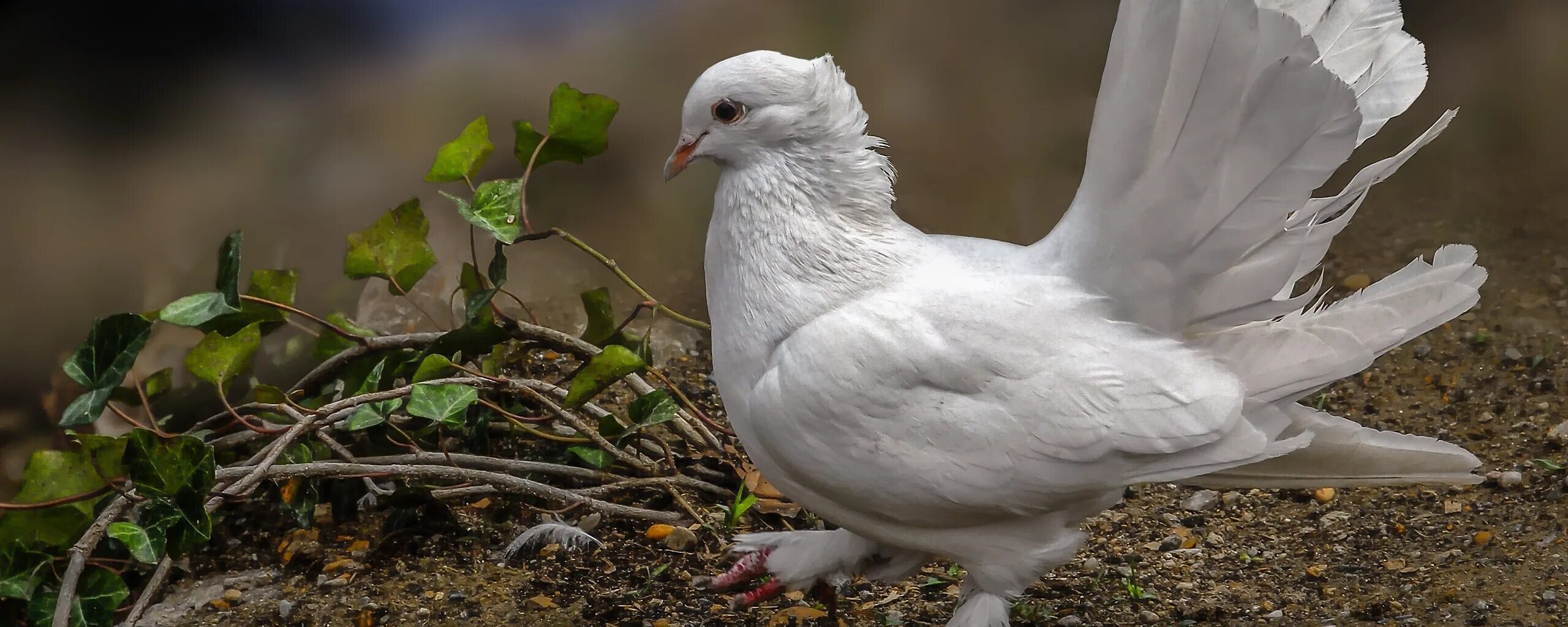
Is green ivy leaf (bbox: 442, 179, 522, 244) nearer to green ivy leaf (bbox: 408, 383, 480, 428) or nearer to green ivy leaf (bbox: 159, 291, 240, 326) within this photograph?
green ivy leaf (bbox: 408, 383, 480, 428)

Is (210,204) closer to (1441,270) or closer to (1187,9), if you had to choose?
(1187,9)

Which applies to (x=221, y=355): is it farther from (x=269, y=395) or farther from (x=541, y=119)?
(x=541, y=119)

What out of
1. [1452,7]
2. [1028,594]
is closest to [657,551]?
[1028,594]

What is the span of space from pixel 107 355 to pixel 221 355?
0.24 meters

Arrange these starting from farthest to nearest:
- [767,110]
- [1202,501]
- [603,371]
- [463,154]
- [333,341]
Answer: [333,341]
[1202,501]
[463,154]
[603,371]
[767,110]

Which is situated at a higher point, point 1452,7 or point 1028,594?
point 1452,7

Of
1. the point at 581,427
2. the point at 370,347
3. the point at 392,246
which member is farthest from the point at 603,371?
the point at 370,347

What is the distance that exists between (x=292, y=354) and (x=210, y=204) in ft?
1.66

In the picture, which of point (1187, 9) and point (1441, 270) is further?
point (1441, 270)

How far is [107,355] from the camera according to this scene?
2.60 meters

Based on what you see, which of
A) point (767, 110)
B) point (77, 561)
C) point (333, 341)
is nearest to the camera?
point (767, 110)

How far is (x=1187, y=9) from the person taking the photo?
171 centimetres

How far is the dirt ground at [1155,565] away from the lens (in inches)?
94.3

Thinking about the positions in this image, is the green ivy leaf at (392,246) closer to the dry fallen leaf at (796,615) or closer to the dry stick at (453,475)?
the dry stick at (453,475)
